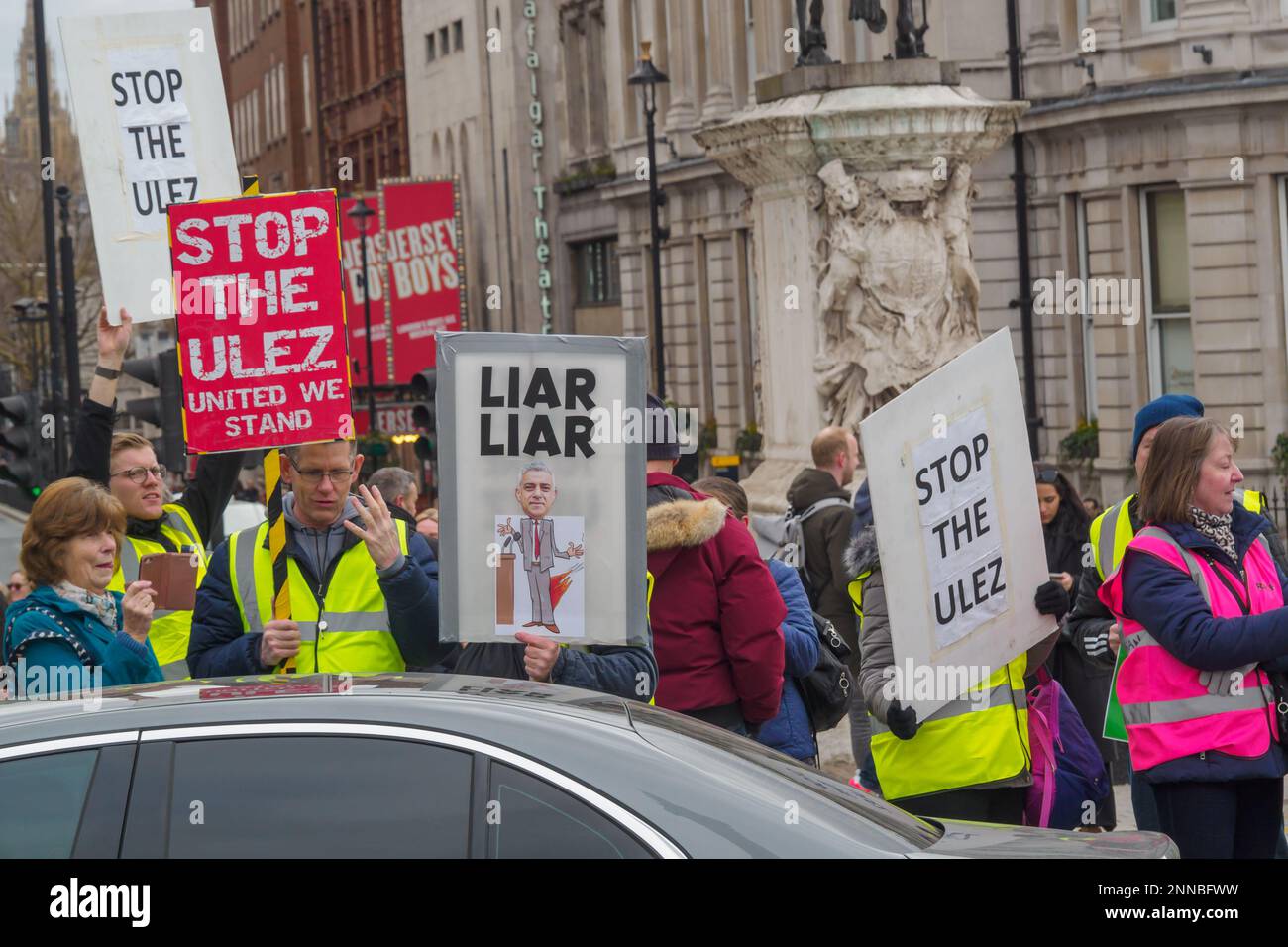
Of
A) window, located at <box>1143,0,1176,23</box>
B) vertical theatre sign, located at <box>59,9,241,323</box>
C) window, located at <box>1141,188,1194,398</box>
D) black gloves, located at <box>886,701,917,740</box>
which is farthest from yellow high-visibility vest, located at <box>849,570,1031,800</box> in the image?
window, located at <box>1143,0,1176,23</box>

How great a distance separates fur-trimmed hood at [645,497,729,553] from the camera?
690 centimetres

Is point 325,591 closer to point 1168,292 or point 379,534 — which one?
point 379,534

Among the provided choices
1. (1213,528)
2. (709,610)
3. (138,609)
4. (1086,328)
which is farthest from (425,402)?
(1086,328)

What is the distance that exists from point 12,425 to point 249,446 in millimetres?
12157

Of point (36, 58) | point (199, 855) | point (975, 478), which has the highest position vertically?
point (36, 58)

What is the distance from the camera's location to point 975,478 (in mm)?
6684

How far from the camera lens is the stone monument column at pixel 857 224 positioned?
44.1 ft

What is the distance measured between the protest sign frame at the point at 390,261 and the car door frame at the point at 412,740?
1896 inches

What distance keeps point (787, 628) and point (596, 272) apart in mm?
42770

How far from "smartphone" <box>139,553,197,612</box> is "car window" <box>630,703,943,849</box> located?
2.98 metres

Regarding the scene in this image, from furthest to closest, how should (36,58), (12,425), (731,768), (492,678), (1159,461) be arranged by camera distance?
(36,58) → (12,425) → (1159,461) → (492,678) → (731,768)

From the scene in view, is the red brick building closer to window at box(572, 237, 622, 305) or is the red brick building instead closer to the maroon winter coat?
window at box(572, 237, 622, 305)

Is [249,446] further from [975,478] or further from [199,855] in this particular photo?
[199,855]
